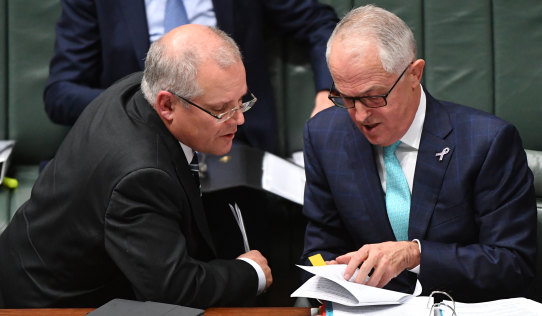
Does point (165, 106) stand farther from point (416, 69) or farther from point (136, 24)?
point (136, 24)

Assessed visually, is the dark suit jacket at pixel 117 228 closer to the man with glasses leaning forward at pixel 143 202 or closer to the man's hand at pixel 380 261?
the man with glasses leaning forward at pixel 143 202

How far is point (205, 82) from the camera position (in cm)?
171

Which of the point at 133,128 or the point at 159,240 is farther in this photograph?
the point at 133,128

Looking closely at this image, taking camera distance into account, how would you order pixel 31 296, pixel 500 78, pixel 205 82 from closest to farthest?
1. pixel 205 82
2. pixel 31 296
3. pixel 500 78

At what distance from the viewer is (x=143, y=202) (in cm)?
159

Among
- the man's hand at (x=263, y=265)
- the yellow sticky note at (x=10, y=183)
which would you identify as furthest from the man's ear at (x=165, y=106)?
the yellow sticky note at (x=10, y=183)

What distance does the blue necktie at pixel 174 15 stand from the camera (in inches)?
103

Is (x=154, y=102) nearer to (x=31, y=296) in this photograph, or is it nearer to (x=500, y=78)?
(x=31, y=296)

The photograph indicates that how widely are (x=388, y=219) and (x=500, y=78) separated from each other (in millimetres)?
1247

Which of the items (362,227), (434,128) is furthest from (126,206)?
(434,128)

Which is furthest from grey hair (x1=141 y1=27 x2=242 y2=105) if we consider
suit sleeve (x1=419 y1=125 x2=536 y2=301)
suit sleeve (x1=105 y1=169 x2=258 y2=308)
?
suit sleeve (x1=419 y1=125 x2=536 y2=301)

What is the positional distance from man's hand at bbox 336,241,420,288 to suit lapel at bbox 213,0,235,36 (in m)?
1.28

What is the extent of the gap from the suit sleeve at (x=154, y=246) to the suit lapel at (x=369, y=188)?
474 millimetres

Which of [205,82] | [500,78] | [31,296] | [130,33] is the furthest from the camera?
[500,78]
